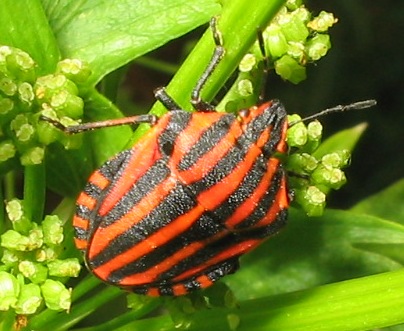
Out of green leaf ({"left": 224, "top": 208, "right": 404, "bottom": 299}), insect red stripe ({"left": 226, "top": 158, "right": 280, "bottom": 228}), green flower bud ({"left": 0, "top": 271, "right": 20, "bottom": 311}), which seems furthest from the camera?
green leaf ({"left": 224, "top": 208, "right": 404, "bottom": 299})

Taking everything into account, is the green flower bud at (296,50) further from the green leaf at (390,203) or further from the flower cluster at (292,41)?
the green leaf at (390,203)

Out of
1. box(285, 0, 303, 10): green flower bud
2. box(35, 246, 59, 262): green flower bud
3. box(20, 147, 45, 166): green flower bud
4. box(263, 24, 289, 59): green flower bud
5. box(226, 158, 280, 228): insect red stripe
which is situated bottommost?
box(35, 246, 59, 262): green flower bud

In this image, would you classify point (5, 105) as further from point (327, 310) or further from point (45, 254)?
point (327, 310)

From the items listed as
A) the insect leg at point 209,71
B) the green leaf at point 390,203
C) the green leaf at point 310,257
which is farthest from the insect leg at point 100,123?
the green leaf at point 390,203

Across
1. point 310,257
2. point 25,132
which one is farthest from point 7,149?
point 310,257

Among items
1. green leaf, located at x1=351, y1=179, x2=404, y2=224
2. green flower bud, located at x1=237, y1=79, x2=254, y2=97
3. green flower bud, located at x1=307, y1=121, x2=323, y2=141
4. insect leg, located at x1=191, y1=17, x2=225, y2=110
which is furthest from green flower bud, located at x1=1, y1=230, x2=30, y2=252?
green leaf, located at x1=351, y1=179, x2=404, y2=224

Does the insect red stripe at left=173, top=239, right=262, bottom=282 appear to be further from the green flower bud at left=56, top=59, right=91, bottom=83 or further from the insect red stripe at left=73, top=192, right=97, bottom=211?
the green flower bud at left=56, top=59, right=91, bottom=83
